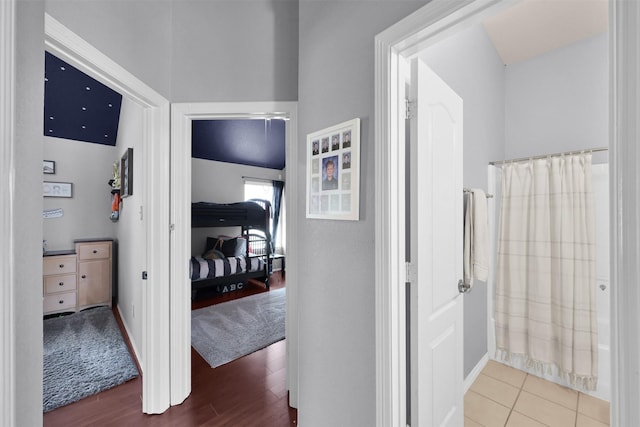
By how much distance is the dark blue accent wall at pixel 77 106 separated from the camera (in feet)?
9.74

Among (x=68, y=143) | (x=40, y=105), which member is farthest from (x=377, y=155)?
(x=68, y=143)

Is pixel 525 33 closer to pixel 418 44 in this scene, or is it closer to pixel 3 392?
pixel 418 44

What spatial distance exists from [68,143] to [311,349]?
15.6 ft

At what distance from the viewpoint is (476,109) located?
226 centimetres

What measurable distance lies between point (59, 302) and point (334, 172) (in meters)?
4.35

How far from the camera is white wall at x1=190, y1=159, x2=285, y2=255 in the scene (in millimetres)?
5195

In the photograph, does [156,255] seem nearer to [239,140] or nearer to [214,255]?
[214,255]

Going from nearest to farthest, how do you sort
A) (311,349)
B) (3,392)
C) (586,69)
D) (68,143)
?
(3,392) < (311,349) < (586,69) < (68,143)

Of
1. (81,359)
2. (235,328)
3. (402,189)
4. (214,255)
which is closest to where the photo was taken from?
(402,189)

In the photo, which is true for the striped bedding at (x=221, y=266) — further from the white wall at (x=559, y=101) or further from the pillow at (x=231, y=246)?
the white wall at (x=559, y=101)

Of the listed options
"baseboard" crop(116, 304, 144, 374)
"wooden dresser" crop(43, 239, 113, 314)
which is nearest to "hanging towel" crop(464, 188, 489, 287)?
"baseboard" crop(116, 304, 144, 374)

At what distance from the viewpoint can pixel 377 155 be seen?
1.10 metres

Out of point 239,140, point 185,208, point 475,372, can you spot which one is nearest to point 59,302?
point 185,208

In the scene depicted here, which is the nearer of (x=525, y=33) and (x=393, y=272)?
(x=393, y=272)
